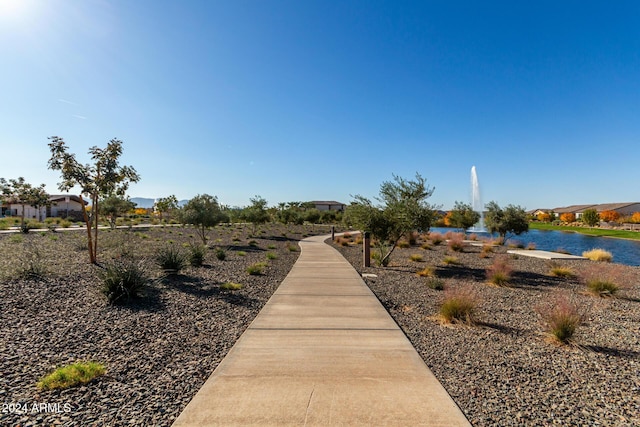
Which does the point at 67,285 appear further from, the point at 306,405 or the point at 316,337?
the point at 306,405

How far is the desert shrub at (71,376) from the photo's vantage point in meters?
4.02

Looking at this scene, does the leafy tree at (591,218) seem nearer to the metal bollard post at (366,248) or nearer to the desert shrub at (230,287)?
the metal bollard post at (366,248)

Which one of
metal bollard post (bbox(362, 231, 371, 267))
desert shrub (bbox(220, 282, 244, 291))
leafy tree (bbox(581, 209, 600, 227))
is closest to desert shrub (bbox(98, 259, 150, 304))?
desert shrub (bbox(220, 282, 244, 291))

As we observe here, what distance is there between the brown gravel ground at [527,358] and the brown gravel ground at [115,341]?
345 centimetres

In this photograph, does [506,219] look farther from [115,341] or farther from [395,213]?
[115,341]

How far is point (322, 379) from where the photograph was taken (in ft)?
14.1

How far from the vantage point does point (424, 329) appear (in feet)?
21.6

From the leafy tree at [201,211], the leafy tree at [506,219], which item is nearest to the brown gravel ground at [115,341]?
the leafy tree at [201,211]

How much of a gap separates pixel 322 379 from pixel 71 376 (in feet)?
10.5

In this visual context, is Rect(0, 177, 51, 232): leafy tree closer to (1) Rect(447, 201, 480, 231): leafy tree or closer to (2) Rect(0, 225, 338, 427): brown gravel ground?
Answer: (2) Rect(0, 225, 338, 427): brown gravel ground

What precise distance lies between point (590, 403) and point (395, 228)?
36.3ft

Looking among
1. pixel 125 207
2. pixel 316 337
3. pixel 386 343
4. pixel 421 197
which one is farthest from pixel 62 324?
pixel 125 207

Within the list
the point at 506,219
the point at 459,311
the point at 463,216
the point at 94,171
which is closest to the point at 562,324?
the point at 459,311

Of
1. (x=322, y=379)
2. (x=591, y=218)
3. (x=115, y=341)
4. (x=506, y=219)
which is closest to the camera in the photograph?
(x=322, y=379)
